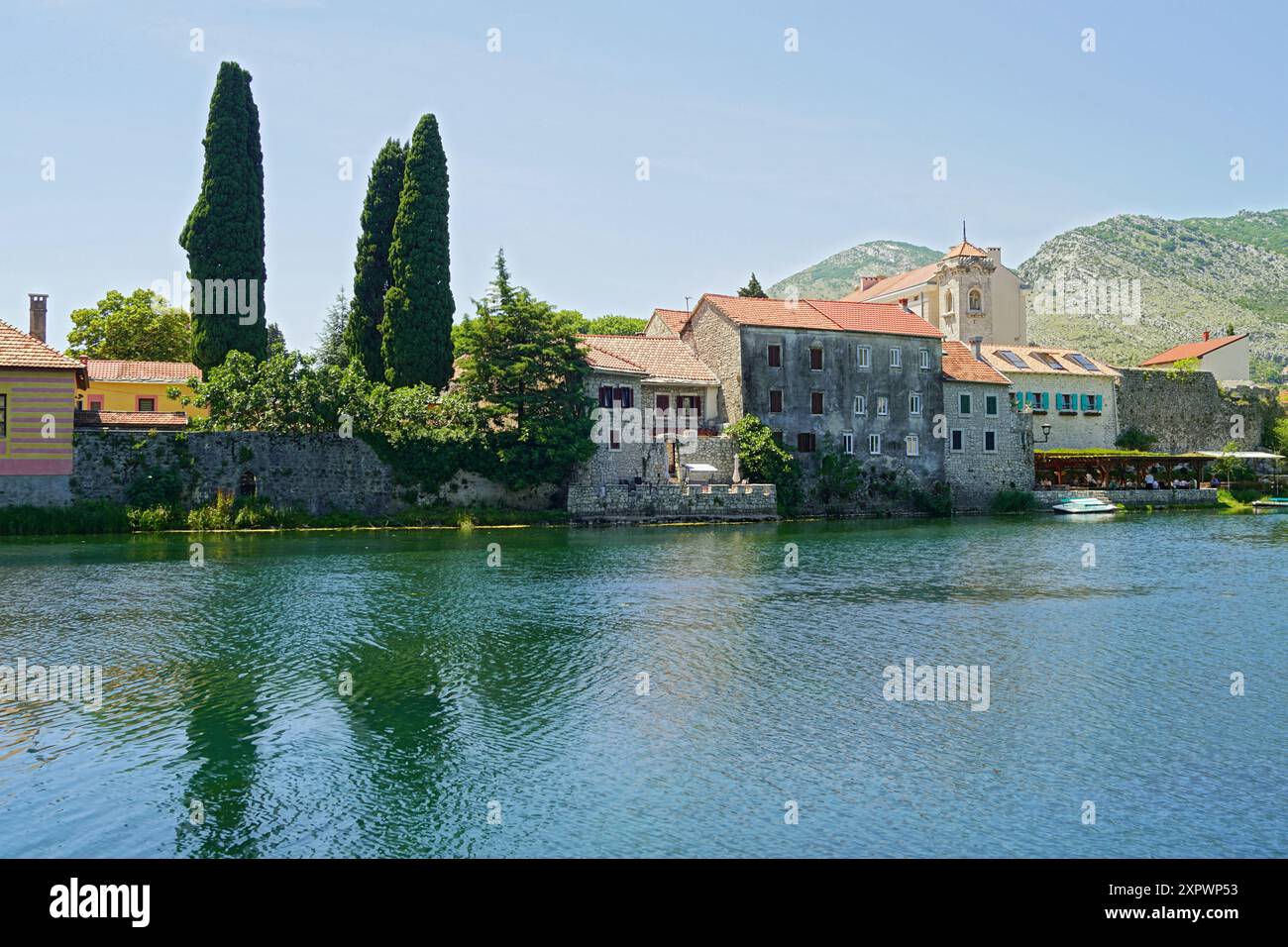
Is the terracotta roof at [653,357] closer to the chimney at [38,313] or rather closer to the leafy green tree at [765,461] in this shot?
the leafy green tree at [765,461]

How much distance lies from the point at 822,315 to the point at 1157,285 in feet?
349

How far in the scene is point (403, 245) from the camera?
50688mm

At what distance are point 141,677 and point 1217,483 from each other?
6732 cm

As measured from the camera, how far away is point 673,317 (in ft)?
215

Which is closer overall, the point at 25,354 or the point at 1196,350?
the point at 25,354

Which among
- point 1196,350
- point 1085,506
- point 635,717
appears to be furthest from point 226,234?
point 1196,350

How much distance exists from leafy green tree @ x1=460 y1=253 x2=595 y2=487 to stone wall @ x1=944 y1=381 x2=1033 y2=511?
2354cm

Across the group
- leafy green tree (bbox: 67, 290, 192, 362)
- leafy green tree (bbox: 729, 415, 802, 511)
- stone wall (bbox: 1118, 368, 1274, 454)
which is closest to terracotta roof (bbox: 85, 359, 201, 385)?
leafy green tree (bbox: 67, 290, 192, 362)

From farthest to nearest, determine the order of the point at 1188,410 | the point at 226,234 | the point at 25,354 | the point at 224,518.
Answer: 1. the point at 1188,410
2. the point at 226,234
3. the point at 224,518
4. the point at 25,354

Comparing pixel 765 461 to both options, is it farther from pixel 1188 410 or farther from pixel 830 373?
pixel 1188 410

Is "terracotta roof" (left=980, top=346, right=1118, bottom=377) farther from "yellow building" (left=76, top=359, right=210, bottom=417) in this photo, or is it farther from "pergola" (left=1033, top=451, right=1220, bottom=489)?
"yellow building" (left=76, top=359, right=210, bottom=417)
